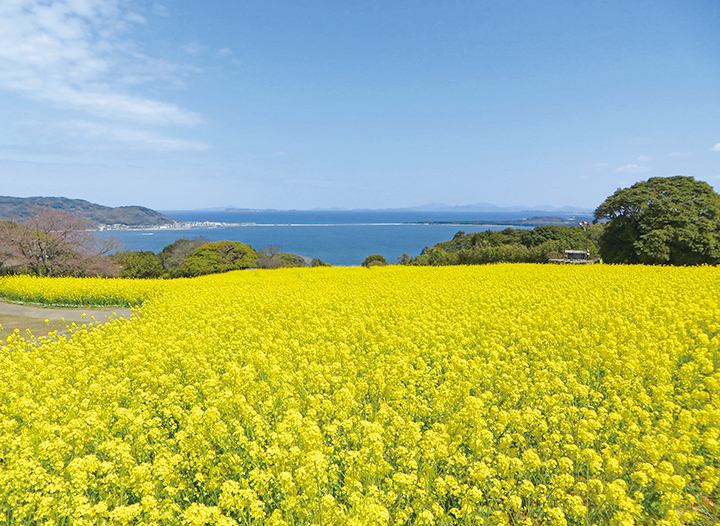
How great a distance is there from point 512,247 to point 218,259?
30.3m

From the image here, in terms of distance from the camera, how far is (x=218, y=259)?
39.0 meters

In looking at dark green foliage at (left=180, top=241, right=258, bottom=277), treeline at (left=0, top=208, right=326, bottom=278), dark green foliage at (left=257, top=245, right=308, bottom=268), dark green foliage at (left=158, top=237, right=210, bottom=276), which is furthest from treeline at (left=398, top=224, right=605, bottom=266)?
dark green foliage at (left=158, top=237, right=210, bottom=276)

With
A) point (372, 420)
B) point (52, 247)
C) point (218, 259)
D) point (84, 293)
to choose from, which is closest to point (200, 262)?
point (218, 259)

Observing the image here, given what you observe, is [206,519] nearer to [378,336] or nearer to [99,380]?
[99,380]

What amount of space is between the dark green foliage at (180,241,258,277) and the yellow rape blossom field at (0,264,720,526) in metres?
28.5

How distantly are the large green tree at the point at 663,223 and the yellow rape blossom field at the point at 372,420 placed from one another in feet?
56.9

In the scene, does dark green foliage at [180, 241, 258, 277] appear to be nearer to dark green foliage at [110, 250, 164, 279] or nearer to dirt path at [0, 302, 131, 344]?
dark green foliage at [110, 250, 164, 279]

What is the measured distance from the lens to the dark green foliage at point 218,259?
3747 centimetres

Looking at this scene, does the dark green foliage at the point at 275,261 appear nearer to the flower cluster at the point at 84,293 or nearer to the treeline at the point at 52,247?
the treeline at the point at 52,247

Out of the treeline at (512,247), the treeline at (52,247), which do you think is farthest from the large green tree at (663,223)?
the treeline at (52,247)

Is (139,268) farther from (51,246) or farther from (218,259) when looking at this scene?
(51,246)

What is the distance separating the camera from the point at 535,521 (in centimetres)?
409

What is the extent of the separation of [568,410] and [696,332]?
5.71 meters

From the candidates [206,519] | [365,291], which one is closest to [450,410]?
[206,519]
